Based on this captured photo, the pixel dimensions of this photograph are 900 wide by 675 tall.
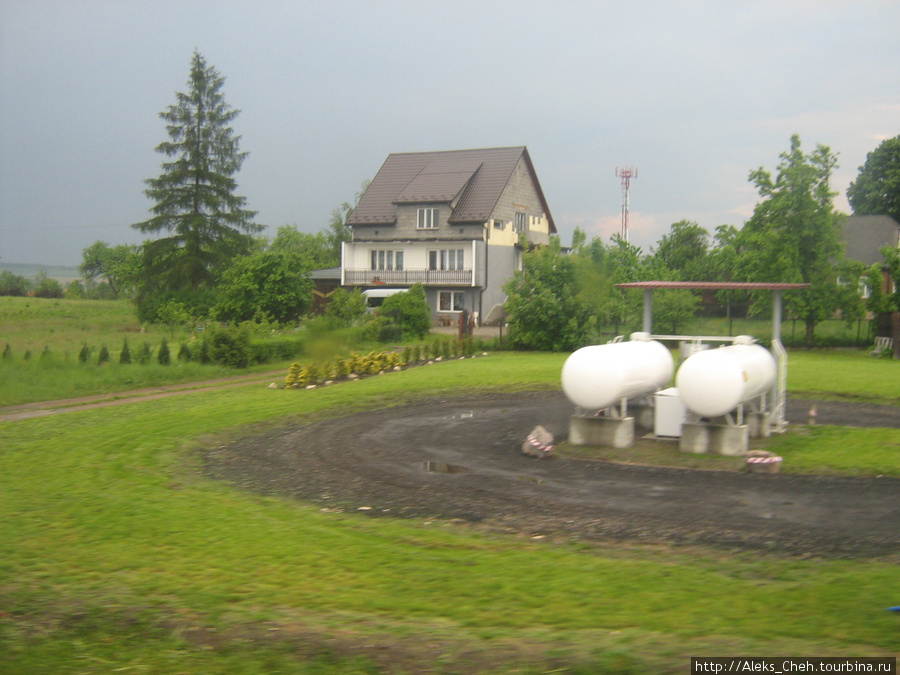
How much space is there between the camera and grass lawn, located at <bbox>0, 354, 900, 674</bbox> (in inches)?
206

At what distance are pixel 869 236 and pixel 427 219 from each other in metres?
32.3

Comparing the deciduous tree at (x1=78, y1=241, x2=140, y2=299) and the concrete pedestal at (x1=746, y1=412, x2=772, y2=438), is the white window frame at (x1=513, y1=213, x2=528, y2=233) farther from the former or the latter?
the deciduous tree at (x1=78, y1=241, x2=140, y2=299)

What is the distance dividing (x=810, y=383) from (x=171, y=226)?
4186 cm

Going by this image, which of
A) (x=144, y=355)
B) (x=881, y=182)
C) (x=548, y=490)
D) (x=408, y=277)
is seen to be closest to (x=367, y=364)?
(x=144, y=355)

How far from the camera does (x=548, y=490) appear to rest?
11.1 meters

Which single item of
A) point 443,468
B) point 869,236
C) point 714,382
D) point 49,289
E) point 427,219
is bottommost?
point 443,468

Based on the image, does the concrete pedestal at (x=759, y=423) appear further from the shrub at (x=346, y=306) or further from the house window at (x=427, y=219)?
the house window at (x=427, y=219)

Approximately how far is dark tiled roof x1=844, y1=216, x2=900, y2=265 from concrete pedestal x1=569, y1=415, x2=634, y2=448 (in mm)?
47565

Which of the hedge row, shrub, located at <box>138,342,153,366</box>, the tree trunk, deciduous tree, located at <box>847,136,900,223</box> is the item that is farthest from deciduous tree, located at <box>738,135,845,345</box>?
deciduous tree, located at <box>847,136,900,223</box>

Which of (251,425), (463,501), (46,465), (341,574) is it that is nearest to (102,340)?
(251,425)

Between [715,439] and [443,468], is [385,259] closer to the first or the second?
[715,439]

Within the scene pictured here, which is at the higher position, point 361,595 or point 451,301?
point 451,301

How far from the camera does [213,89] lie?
172 ft

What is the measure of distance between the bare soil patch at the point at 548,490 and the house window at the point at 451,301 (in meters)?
33.7
